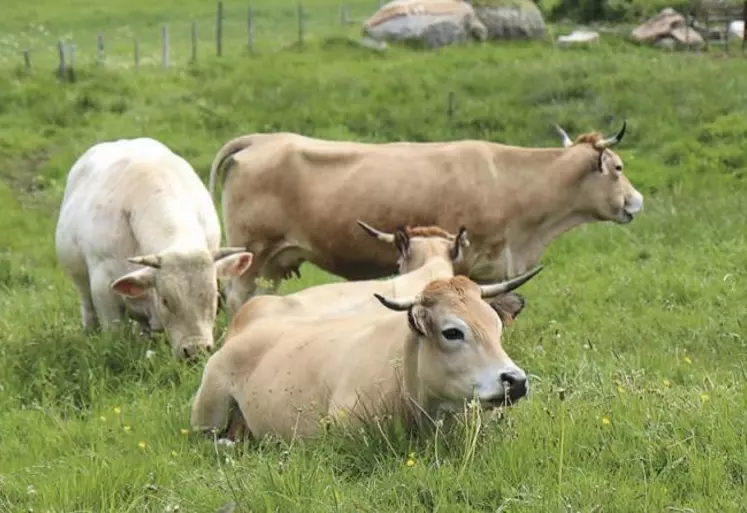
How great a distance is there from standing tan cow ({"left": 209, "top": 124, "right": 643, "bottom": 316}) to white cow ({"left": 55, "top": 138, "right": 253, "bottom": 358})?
42.7 inches

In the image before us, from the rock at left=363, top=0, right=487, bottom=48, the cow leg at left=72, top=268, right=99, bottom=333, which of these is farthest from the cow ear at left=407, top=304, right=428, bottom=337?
the rock at left=363, top=0, right=487, bottom=48

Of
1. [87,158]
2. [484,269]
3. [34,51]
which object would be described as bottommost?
[34,51]

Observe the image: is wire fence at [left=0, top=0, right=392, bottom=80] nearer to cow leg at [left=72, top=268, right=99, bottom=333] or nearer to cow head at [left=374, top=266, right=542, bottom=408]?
cow leg at [left=72, top=268, right=99, bottom=333]

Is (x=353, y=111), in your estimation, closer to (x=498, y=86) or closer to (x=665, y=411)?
(x=498, y=86)

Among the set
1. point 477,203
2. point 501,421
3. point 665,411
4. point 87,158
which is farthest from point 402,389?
point 87,158

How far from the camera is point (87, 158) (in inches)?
422

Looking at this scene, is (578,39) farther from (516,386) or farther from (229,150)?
(516,386)

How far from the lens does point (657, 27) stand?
94.1 feet

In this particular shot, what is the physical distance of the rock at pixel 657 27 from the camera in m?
28.2

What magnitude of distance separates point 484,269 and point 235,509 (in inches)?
246

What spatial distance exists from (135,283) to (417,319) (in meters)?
3.48

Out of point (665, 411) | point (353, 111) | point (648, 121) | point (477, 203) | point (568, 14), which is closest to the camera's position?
point (665, 411)

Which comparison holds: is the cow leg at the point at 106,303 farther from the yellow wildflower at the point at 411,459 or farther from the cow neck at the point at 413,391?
the yellow wildflower at the point at 411,459

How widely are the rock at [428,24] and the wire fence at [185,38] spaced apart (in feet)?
4.00
